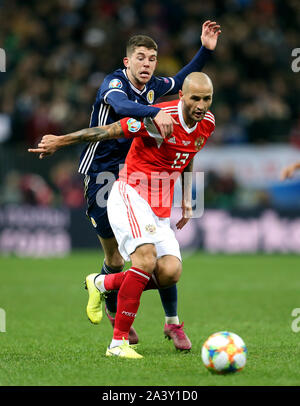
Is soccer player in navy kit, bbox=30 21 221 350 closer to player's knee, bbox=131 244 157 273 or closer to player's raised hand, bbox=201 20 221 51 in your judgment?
player's raised hand, bbox=201 20 221 51

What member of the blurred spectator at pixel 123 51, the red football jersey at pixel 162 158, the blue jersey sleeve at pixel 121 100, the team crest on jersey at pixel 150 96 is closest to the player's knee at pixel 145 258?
the red football jersey at pixel 162 158

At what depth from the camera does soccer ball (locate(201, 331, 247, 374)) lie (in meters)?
5.02

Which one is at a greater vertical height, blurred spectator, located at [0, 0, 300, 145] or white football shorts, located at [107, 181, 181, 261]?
blurred spectator, located at [0, 0, 300, 145]

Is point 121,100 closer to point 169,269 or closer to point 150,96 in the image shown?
point 150,96

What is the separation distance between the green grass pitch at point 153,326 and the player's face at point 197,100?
6.01 ft

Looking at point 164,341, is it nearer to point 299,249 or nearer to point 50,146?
point 50,146

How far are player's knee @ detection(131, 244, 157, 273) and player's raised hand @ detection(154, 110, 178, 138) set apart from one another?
867 mm

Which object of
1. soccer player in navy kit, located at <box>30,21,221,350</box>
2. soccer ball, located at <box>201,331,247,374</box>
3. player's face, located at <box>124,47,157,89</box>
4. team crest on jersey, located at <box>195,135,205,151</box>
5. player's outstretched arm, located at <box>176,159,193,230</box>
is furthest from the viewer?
player's outstretched arm, located at <box>176,159,193,230</box>

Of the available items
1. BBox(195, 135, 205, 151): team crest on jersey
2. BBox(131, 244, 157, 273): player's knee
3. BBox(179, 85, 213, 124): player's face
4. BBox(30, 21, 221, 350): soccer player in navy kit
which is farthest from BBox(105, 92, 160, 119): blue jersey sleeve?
BBox(131, 244, 157, 273): player's knee

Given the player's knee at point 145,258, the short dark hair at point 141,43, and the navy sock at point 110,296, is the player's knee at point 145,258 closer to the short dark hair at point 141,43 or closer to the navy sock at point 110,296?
the navy sock at point 110,296

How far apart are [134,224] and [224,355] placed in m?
1.37

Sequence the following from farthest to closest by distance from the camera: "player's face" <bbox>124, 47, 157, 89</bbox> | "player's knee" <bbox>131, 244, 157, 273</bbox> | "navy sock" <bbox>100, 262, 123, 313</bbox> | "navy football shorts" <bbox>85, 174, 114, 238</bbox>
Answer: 1. "navy sock" <bbox>100, 262, 123, 313</bbox>
2. "navy football shorts" <bbox>85, 174, 114, 238</bbox>
3. "player's face" <bbox>124, 47, 157, 89</bbox>
4. "player's knee" <bbox>131, 244, 157, 273</bbox>

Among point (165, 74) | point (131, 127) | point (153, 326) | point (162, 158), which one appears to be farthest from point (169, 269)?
point (165, 74)

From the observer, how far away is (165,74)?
18.4 metres
